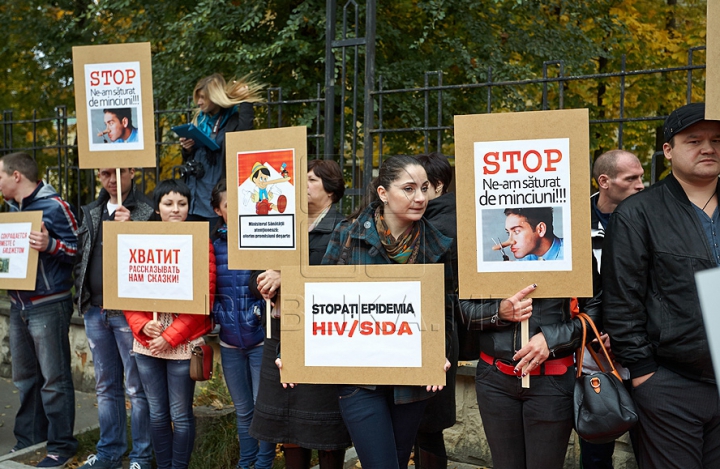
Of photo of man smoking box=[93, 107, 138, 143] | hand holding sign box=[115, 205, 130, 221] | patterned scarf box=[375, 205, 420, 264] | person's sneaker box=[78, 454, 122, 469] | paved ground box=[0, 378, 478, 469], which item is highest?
photo of man smoking box=[93, 107, 138, 143]

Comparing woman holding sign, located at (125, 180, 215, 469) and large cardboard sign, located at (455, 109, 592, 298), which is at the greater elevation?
large cardboard sign, located at (455, 109, 592, 298)

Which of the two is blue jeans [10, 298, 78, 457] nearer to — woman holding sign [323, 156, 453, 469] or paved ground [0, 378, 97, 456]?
paved ground [0, 378, 97, 456]

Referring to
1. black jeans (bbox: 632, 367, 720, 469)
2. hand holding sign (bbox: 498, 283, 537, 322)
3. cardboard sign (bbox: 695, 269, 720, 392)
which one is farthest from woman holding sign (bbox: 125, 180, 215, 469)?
cardboard sign (bbox: 695, 269, 720, 392)

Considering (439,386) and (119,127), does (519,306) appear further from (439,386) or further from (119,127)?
(119,127)

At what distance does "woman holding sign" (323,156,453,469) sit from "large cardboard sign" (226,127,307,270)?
1.31 ft

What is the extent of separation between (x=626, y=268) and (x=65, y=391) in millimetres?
4104

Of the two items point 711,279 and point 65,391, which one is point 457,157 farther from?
point 65,391

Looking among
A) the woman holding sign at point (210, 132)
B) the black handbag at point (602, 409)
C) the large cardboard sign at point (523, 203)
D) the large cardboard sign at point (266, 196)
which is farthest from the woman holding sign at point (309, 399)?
the woman holding sign at point (210, 132)

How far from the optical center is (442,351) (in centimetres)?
337

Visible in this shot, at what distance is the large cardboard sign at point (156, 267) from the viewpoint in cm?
459

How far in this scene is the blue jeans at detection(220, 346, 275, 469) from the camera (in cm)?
492

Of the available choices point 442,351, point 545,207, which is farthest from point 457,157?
point 442,351

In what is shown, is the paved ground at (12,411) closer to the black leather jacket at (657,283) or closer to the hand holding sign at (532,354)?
the hand holding sign at (532,354)

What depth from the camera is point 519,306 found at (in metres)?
3.23
